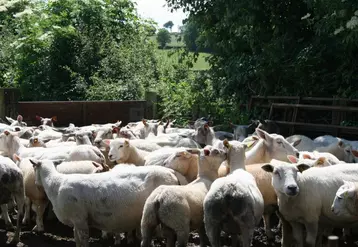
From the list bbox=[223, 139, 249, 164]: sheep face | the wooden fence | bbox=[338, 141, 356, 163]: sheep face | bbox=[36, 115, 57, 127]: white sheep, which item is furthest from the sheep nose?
the wooden fence

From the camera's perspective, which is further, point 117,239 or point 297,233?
point 117,239

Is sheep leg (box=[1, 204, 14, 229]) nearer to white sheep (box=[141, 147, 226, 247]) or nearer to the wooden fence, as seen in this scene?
white sheep (box=[141, 147, 226, 247])

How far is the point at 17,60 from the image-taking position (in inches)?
844

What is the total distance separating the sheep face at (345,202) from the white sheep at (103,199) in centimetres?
208

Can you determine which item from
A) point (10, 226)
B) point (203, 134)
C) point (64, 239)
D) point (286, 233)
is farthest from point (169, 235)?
point (203, 134)

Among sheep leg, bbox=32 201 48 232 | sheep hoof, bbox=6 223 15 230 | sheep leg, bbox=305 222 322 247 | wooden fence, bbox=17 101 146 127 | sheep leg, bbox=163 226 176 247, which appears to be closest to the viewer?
sheep leg, bbox=163 226 176 247

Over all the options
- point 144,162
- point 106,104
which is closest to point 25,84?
point 106,104

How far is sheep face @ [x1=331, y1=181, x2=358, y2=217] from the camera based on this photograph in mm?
6293

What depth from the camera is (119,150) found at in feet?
29.3

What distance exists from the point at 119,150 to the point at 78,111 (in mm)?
6915

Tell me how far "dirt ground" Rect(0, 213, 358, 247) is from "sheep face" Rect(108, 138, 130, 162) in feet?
3.88

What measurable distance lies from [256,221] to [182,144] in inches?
186

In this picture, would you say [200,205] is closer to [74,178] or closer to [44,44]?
[74,178]

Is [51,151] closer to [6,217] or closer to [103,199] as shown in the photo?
[6,217]
